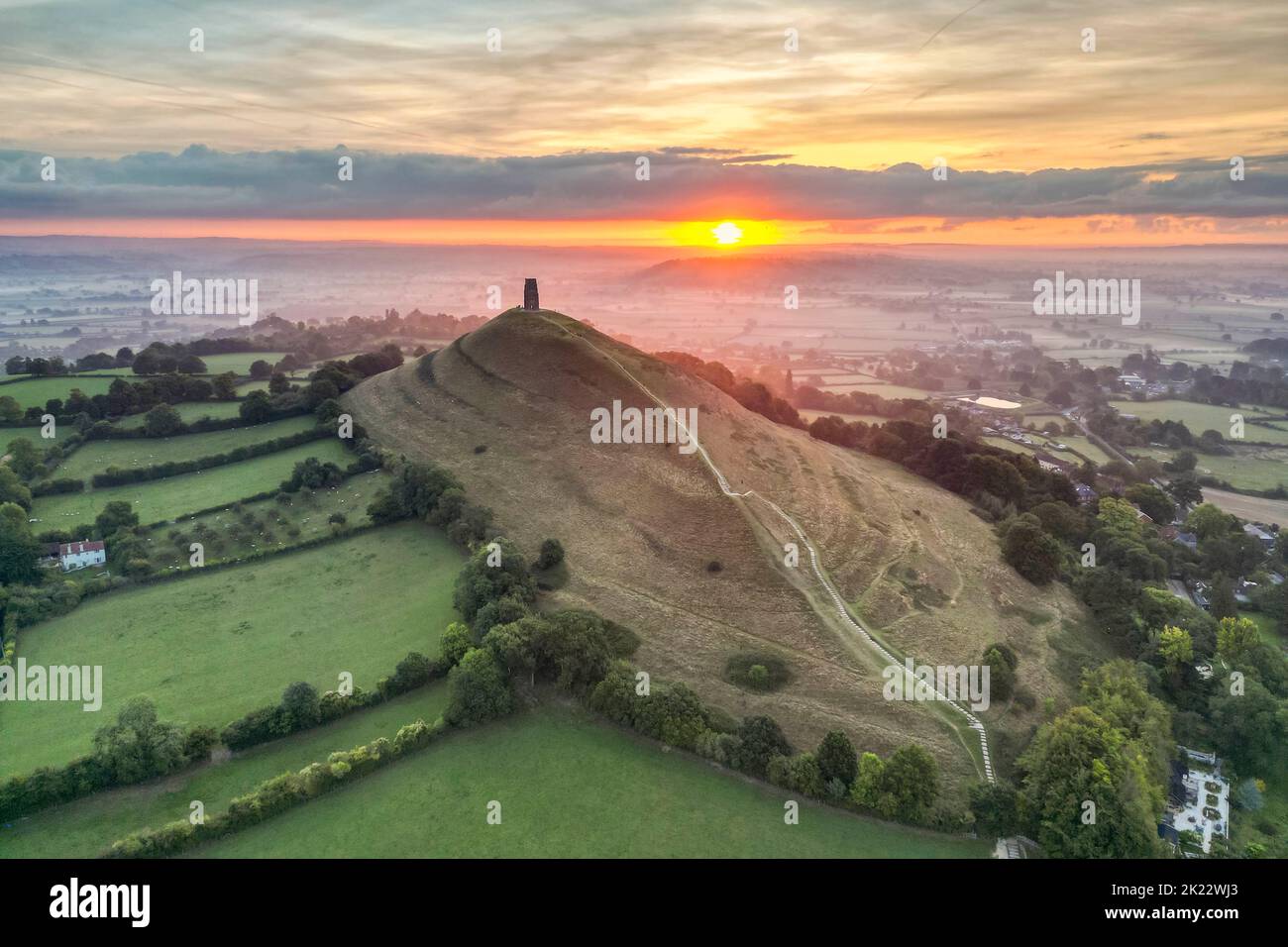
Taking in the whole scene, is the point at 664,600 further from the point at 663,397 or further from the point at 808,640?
the point at 663,397

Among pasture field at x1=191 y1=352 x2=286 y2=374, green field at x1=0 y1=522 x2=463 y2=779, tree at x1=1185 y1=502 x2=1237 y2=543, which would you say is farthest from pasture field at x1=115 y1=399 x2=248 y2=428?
tree at x1=1185 y1=502 x2=1237 y2=543

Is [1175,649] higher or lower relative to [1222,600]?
lower

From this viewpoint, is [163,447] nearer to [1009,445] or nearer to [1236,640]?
[1236,640]

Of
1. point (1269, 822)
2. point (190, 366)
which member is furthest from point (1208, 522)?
point (190, 366)

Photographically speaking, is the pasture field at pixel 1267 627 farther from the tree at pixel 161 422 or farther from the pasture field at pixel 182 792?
the tree at pixel 161 422

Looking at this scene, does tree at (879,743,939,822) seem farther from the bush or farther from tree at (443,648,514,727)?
tree at (443,648,514,727)
